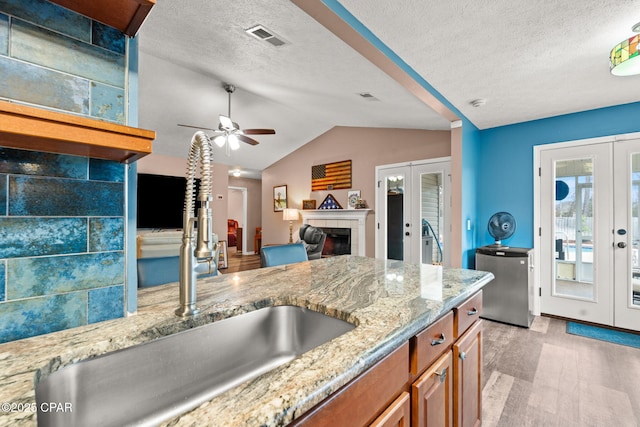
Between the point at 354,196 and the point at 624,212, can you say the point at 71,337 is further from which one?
the point at 354,196

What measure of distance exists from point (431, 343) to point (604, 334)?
323 cm

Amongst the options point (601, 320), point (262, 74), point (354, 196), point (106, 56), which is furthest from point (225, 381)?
point (354, 196)

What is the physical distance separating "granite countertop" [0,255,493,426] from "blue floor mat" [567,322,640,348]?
2427 millimetres

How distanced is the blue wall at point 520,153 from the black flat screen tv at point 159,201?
5175mm

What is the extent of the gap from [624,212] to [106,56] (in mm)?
4345

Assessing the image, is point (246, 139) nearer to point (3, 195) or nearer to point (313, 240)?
point (313, 240)

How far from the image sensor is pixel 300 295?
43.9 inches

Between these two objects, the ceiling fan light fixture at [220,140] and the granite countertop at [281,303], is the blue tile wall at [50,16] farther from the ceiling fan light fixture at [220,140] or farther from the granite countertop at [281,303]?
the ceiling fan light fixture at [220,140]

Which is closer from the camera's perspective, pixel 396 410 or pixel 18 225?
pixel 18 225

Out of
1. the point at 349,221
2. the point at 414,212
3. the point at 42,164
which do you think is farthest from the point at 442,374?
the point at 349,221

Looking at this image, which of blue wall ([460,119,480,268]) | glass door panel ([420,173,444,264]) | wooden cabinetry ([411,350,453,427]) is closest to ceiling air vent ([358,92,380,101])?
blue wall ([460,119,480,268])

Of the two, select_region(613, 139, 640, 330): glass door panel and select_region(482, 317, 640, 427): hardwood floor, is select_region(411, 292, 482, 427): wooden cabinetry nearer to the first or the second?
select_region(482, 317, 640, 427): hardwood floor

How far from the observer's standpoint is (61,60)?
2.45 feet

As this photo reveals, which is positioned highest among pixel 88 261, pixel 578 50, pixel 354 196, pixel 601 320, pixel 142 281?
pixel 578 50
